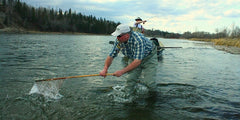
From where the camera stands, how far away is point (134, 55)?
437 centimetres

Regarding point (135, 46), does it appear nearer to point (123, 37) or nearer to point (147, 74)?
point (123, 37)

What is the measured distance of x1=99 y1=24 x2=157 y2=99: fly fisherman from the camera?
4261 millimetres

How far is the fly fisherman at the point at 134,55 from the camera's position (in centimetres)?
426

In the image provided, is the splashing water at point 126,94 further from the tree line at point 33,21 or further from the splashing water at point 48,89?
the tree line at point 33,21

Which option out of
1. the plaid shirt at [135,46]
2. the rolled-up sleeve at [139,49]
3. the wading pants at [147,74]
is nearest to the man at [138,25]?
the wading pants at [147,74]

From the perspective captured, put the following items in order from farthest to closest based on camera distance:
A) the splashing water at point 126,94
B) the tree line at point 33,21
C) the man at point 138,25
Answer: the tree line at point 33,21
the man at point 138,25
the splashing water at point 126,94

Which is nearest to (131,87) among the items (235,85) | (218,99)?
(218,99)

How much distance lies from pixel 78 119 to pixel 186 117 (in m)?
2.39

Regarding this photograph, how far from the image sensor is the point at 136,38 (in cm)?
432

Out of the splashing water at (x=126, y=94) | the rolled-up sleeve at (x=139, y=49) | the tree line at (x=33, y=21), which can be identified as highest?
the tree line at (x=33, y=21)

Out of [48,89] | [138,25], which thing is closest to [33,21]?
[138,25]

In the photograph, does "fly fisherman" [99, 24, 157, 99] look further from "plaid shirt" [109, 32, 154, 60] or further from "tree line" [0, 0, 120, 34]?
"tree line" [0, 0, 120, 34]

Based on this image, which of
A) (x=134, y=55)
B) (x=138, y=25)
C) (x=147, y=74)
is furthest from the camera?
(x=138, y=25)

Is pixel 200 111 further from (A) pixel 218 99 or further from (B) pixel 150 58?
(B) pixel 150 58
